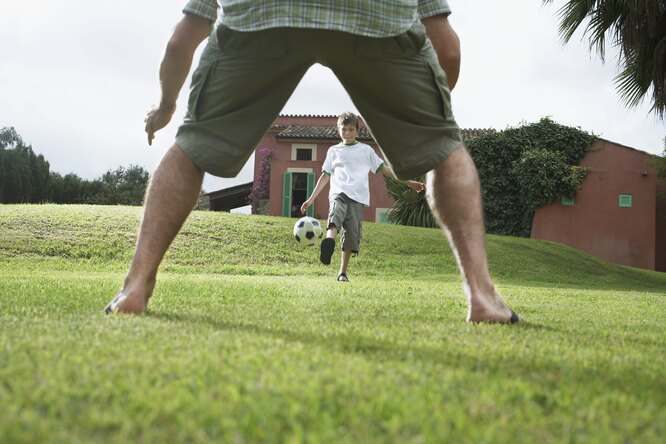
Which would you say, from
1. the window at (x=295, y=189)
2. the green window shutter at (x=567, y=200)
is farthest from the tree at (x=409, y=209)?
the window at (x=295, y=189)

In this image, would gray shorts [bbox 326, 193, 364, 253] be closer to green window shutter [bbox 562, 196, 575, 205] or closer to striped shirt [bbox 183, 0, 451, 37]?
striped shirt [bbox 183, 0, 451, 37]

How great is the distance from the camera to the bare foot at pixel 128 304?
237 centimetres

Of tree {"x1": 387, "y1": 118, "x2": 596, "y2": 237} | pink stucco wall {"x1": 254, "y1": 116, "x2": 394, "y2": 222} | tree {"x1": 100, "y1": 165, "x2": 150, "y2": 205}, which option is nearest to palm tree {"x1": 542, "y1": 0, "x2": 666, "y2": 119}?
tree {"x1": 387, "y1": 118, "x2": 596, "y2": 237}

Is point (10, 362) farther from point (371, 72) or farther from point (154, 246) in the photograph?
point (371, 72)

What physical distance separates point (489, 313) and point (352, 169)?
5.19m

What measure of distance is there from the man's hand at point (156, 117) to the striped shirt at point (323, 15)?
0.54 meters

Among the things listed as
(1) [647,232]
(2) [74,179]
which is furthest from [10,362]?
(2) [74,179]

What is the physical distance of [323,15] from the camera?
229 centimetres

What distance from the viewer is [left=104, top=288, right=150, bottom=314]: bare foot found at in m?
2.37

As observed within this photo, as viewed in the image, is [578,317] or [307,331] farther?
[578,317]

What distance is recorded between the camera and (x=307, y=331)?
A: 79.7 inches

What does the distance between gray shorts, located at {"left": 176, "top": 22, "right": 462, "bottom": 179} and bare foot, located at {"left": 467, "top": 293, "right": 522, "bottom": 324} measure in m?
→ 0.58

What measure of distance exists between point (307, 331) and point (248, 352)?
485 millimetres

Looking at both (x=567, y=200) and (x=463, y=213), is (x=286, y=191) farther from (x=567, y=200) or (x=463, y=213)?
(x=463, y=213)
